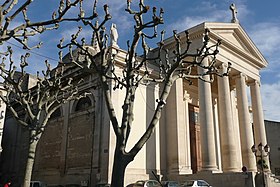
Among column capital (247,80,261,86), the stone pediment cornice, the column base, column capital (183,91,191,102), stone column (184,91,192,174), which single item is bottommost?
the column base

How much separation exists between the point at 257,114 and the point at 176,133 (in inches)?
344

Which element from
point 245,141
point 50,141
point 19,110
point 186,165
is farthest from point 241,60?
point 19,110

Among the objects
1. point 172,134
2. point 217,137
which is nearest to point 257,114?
point 217,137

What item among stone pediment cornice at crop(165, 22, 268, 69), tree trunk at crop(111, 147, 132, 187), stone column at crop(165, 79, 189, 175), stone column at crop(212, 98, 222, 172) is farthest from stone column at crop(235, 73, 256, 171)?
tree trunk at crop(111, 147, 132, 187)

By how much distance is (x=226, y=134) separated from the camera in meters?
23.7

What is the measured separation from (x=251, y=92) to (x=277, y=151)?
52.7 ft

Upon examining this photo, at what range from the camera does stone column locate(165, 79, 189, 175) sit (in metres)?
23.6

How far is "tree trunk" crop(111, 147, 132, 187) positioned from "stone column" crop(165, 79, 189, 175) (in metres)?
14.1

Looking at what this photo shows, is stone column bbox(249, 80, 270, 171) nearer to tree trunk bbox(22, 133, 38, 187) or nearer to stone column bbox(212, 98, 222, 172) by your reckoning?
stone column bbox(212, 98, 222, 172)

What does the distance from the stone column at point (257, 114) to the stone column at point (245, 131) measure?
1.58m

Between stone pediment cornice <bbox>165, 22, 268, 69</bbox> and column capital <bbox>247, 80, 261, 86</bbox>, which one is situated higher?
stone pediment cornice <bbox>165, 22, 268, 69</bbox>

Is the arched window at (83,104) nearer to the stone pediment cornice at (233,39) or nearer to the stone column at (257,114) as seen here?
the stone pediment cornice at (233,39)

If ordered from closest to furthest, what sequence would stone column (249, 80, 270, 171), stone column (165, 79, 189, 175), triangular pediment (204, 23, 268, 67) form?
stone column (165, 79, 189, 175) < triangular pediment (204, 23, 268, 67) < stone column (249, 80, 270, 171)

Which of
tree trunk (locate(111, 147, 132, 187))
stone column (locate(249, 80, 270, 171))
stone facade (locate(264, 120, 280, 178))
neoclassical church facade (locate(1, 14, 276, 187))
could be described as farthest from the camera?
stone facade (locate(264, 120, 280, 178))
